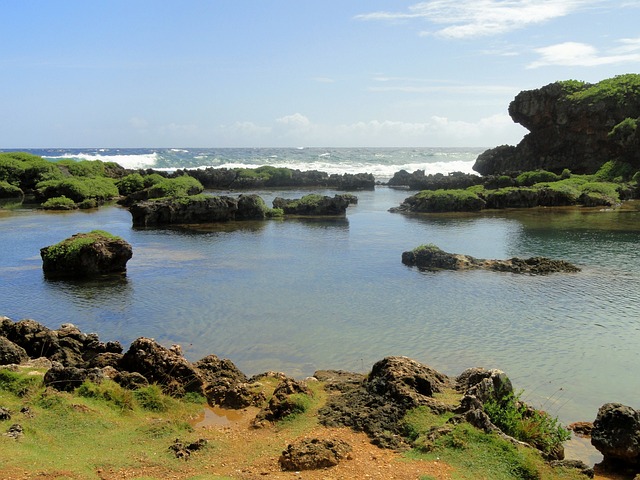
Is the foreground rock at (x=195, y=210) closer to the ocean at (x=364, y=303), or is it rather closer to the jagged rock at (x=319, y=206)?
the jagged rock at (x=319, y=206)

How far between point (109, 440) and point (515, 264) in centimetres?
1890

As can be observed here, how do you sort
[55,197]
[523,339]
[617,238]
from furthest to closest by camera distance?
[55,197], [617,238], [523,339]

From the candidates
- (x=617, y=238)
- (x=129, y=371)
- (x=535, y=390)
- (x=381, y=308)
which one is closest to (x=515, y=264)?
(x=381, y=308)

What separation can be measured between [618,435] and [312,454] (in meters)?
4.78

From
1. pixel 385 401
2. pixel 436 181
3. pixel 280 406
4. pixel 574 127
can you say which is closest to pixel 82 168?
pixel 436 181

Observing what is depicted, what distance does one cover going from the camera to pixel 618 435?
9.65 metres

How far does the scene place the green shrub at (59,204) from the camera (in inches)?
1879

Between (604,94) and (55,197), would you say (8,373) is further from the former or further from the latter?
(604,94)

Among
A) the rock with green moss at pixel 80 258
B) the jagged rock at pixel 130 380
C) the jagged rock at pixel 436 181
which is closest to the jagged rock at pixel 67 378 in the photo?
the jagged rock at pixel 130 380

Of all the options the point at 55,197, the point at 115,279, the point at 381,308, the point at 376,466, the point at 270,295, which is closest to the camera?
the point at 376,466

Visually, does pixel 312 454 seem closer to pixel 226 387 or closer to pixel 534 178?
pixel 226 387

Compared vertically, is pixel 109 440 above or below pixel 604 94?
below

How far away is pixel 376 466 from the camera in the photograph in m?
8.86

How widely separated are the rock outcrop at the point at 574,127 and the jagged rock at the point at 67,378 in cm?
6114
